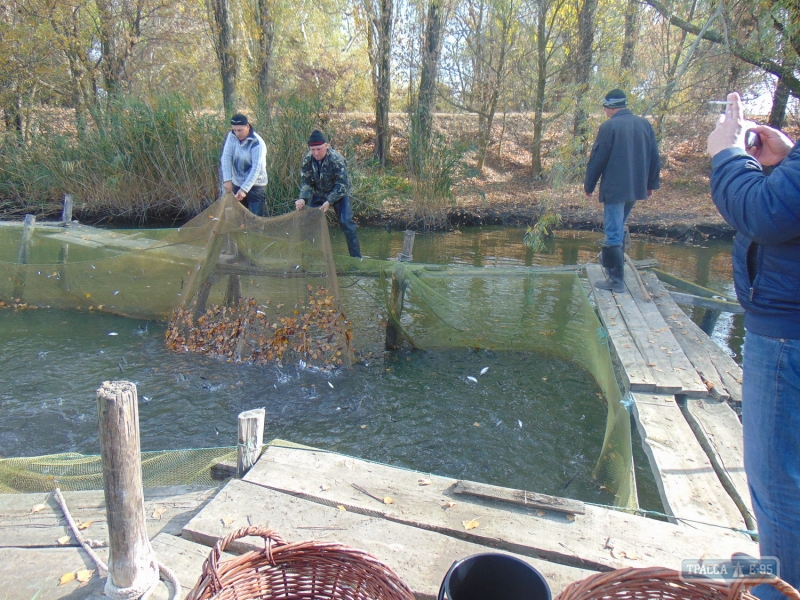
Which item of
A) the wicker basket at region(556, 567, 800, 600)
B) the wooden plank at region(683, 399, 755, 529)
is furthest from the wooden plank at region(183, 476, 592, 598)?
the wooden plank at region(683, 399, 755, 529)

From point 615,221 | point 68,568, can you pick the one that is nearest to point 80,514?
point 68,568

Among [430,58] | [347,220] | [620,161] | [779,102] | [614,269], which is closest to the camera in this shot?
[620,161]

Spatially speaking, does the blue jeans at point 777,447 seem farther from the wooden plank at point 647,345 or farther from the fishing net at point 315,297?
the fishing net at point 315,297

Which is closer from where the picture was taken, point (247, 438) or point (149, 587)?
point (149, 587)

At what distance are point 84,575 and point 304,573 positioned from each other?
1218 millimetres

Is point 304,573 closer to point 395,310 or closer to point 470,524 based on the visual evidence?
point 470,524

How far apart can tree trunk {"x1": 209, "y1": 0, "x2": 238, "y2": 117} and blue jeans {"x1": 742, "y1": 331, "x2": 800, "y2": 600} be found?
15464 mm

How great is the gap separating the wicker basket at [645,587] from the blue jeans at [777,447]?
37 cm

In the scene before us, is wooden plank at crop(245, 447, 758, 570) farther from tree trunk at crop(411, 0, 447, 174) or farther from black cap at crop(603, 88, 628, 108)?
tree trunk at crop(411, 0, 447, 174)

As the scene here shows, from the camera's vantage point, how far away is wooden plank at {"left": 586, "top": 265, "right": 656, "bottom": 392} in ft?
13.5

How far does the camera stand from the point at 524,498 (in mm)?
2762

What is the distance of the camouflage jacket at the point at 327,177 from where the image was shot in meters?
7.13

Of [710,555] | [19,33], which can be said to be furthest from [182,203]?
[710,555]

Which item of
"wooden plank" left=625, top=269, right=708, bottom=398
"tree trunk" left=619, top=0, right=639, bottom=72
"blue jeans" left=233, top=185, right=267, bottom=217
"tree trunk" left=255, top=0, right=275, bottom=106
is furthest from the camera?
"tree trunk" left=255, top=0, right=275, bottom=106
